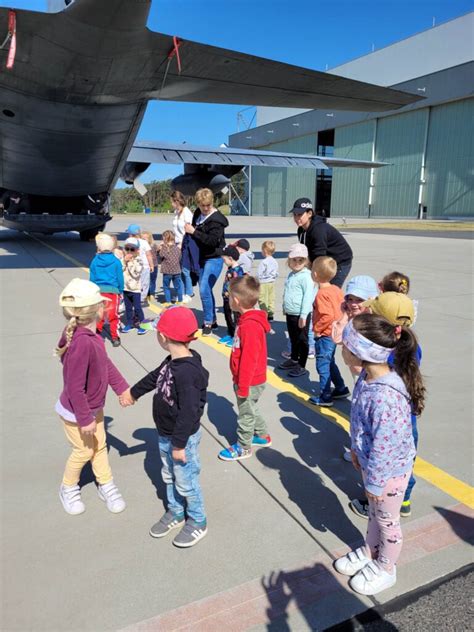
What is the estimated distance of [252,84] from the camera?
8.64 metres

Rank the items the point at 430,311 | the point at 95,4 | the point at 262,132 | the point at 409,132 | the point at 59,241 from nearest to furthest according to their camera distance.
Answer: the point at 95,4 → the point at 430,311 → the point at 59,241 → the point at 409,132 → the point at 262,132

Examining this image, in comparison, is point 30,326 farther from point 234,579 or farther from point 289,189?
point 289,189

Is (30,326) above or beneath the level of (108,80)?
beneath

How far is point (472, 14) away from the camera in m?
33.6

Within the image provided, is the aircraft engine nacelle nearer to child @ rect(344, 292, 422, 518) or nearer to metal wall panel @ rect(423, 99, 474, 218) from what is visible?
child @ rect(344, 292, 422, 518)

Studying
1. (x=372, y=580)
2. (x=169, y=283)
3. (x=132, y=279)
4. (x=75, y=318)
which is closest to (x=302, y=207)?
(x=132, y=279)

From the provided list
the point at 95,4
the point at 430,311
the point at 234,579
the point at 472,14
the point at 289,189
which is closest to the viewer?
the point at 234,579

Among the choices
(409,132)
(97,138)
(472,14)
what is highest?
(472,14)

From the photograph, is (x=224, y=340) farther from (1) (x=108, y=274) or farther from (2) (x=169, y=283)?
(2) (x=169, y=283)

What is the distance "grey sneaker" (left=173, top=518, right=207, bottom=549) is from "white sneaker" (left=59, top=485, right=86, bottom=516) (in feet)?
2.15

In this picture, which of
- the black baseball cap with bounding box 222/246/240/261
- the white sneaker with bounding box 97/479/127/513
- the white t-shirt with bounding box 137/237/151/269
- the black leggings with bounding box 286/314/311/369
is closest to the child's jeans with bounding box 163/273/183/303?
the white t-shirt with bounding box 137/237/151/269

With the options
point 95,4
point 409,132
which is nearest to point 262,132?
point 409,132

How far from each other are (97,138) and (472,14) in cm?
3588

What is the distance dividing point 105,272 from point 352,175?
1649 inches
